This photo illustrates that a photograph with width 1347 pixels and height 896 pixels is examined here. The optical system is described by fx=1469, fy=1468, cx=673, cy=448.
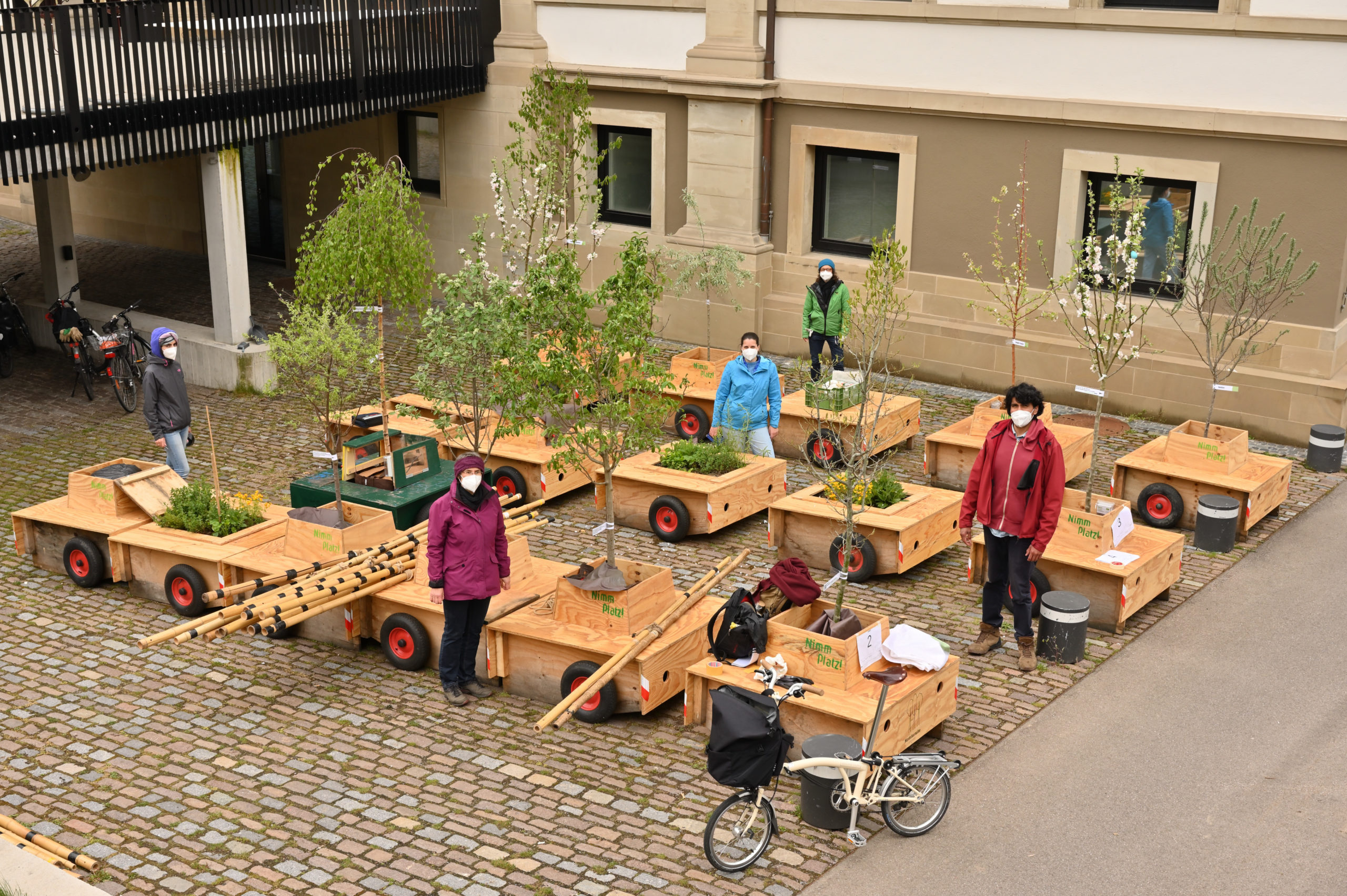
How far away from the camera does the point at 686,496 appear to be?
14.3 metres

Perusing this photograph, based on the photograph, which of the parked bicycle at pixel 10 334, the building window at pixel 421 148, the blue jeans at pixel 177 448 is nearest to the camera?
the blue jeans at pixel 177 448

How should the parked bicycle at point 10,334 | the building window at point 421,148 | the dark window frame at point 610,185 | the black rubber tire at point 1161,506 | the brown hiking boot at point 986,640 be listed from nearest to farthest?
the brown hiking boot at point 986,640, the black rubber tire at point 1161,506, the parked bicycle at point 10,334, the dark window frame at point 610,185, the building window at point 421,148

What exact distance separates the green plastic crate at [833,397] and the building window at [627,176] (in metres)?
7.16

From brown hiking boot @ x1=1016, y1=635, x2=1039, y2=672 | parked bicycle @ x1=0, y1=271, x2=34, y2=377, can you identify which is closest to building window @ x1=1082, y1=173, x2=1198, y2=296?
brown hiking boot @ x1=1016, y1=635, x2=1039, y2=672

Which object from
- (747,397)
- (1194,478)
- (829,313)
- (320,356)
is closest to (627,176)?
(829,313)

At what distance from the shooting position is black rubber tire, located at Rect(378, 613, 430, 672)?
1156 cm

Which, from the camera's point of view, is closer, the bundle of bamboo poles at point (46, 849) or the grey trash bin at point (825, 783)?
the bundle of bamboo poles at point (46, 849)

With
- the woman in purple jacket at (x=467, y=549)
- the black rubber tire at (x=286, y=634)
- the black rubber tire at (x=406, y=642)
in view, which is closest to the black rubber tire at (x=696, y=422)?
the black rubber tire at (x=286, y=634)

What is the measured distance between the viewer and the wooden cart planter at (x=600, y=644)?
1074 cm

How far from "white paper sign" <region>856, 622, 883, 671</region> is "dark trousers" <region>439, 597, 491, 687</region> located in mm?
2765

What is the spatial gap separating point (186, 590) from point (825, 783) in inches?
245

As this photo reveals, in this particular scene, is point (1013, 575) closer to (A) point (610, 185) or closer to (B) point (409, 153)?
(A) point (610, 185)

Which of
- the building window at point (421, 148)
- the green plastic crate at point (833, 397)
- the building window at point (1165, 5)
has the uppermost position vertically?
the building window at point (1165, 5)

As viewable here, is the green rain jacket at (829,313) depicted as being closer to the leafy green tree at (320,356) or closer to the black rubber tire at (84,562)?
the leafy green tree at (320,356)
